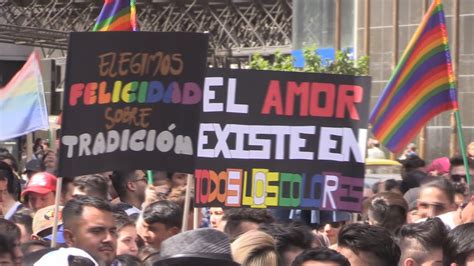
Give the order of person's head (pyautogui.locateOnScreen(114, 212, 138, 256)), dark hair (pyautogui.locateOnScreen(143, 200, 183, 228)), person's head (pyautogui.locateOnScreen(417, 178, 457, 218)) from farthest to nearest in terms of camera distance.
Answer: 1. person's head (pyautogui.locateOnScreen(417, 178, 457, 218))
2. dark hair (pyautogui.locateOnScreen(143, 200, 183, 228))
3. person's head (pyautogui.locateOnScreen(114, 212, 138, 256))

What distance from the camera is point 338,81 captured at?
8.10 metres

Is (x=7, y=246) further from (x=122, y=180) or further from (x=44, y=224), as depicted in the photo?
(x=122, y=180)

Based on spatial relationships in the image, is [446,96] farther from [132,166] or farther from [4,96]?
[132,166]

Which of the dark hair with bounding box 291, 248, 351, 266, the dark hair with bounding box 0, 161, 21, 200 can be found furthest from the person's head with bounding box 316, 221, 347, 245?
the dark hair with bounding box 291, 248, 351, 266

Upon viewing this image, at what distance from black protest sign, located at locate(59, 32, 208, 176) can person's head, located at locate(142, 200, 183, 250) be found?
1.49 feet

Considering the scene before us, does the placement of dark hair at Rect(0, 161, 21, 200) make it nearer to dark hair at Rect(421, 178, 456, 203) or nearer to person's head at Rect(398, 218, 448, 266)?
dark hair at Rect(421, 178, 456, 203)

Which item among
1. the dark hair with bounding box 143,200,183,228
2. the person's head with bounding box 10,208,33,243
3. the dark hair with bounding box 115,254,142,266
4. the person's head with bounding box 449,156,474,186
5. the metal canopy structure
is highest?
the metal canopy structure

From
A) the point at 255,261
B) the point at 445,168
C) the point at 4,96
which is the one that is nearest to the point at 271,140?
the point at 255,261

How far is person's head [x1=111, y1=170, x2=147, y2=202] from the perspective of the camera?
933 centimetres

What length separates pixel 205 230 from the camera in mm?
4102

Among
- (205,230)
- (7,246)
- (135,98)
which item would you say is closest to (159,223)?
(135,98)

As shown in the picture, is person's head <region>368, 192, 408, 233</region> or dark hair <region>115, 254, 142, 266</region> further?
person's head <region>368, 192, 408, 233</region>

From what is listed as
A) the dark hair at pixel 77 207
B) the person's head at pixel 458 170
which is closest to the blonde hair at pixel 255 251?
the dark hair at pixel 77 207

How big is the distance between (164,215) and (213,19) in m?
38.8
